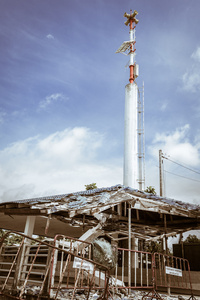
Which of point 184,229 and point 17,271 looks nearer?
point 17,271

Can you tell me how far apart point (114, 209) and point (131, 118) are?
12890 mm

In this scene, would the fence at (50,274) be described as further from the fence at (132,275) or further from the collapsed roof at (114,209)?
the collapsed roof at (114,209)

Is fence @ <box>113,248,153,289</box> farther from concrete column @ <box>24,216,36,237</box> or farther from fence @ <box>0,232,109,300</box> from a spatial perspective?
concrete column @ <box>24,216,36,237</box>

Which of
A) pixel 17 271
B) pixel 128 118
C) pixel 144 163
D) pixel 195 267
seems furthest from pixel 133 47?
pixel 17 271

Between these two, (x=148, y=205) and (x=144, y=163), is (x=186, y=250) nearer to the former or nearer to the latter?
(x=148, y=205)

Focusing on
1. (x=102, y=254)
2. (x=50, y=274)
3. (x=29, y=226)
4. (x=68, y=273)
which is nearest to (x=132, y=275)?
(x=29, y=226)

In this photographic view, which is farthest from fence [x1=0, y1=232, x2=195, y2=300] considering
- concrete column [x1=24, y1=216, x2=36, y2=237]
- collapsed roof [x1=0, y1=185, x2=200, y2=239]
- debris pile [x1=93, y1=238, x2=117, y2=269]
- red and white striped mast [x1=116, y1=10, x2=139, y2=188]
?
red and white striped mast [x1=116, y1=10, x2=139, y2=188]

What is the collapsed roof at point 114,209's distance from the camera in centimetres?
1052

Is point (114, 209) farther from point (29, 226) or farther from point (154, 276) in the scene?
point (154, 276)

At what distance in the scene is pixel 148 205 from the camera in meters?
11.3

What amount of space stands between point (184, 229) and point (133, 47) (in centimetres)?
2101

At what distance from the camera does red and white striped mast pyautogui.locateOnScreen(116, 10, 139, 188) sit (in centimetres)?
2309

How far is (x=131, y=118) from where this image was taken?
83.3ft

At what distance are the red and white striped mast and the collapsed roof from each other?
654 cm
